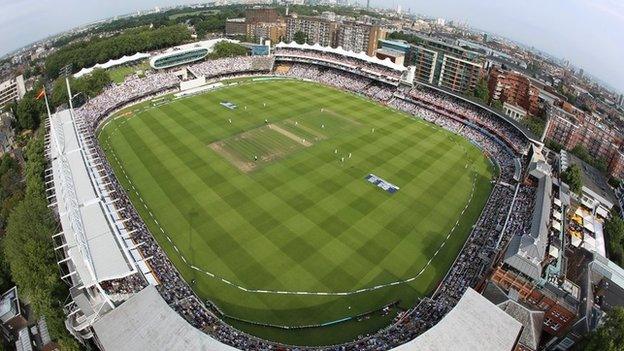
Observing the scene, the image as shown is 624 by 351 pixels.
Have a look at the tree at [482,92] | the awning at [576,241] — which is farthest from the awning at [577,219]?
the tree at [482,92]

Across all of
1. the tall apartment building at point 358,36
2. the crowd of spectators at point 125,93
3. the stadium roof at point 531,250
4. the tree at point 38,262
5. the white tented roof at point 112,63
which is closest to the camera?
the tree at point 38,262

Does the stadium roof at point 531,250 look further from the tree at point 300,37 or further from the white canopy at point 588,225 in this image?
the tree at point 300,37

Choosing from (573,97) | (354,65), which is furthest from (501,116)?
(573,97)

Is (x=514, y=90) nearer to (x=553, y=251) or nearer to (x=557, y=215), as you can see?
(x=557, y=215)

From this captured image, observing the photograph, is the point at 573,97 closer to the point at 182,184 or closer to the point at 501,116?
the point at 501,116

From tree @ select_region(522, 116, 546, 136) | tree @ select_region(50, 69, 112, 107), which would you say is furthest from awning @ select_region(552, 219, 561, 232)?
tree @ select_region(50, 69, 112, 107)

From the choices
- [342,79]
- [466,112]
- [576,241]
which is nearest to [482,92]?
[466,112]

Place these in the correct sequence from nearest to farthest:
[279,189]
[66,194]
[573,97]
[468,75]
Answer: [66,194] → [279,189] → [468,75] → [573,97]
